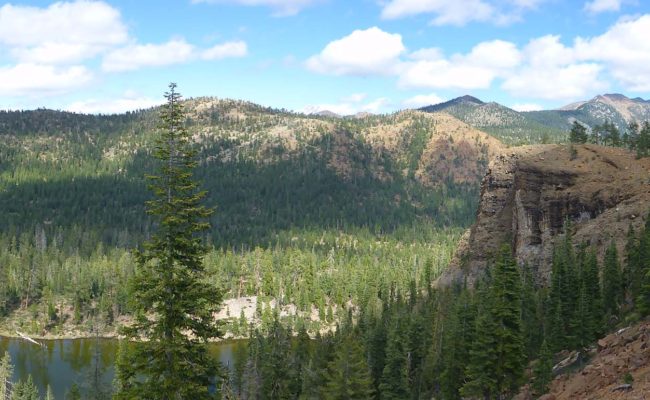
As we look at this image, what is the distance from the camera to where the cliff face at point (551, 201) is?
10024 centimetres

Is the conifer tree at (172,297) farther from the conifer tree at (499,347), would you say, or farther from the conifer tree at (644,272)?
the conifer tree at (644,272)

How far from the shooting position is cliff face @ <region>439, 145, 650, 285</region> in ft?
329

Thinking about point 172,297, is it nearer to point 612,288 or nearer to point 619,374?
point 619,374

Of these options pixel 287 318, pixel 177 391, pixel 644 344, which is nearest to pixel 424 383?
pixel 644 344

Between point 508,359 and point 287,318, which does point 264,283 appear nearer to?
point 287,318

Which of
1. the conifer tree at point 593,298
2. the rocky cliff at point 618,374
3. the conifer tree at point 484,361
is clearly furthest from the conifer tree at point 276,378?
the conifer tree at point 593,298

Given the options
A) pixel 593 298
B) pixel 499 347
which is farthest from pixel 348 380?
pixel 593 298

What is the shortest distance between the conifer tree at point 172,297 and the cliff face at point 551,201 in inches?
3479

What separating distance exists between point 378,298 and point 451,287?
1402 inches

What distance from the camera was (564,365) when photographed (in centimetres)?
5638

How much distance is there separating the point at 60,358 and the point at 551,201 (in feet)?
394

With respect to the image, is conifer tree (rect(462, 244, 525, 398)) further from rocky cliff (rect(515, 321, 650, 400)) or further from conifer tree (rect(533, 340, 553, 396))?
rocky cliff (rect(515, 321, 650, 400))

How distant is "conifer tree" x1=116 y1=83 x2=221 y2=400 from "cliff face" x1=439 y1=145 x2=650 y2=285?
88362 mm

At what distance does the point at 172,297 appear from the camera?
883 inches
